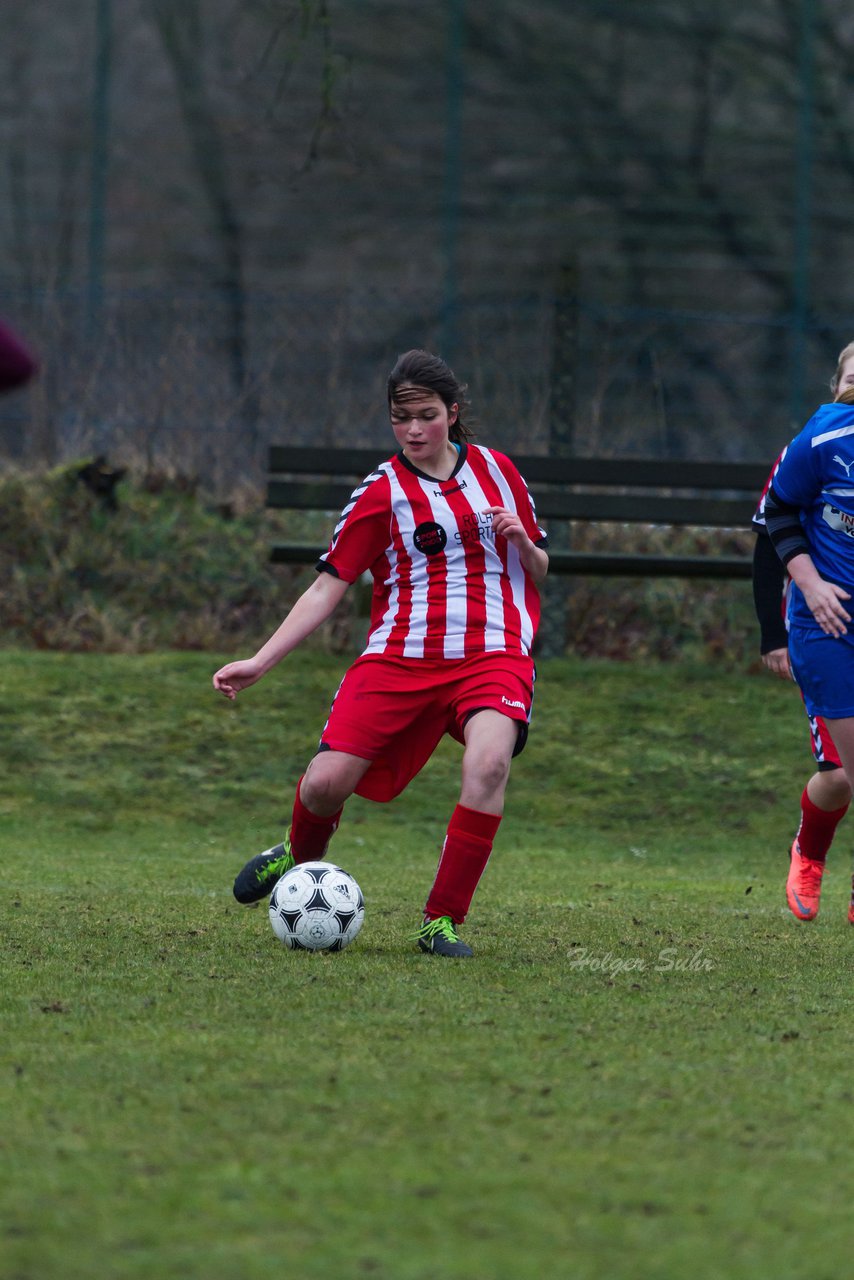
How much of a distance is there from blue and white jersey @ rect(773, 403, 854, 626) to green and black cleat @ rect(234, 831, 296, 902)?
181 cm

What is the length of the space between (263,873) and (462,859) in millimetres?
724

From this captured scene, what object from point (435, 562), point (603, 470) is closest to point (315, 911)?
point (435, 562)

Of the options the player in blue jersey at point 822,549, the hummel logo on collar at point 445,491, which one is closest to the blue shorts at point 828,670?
the player in blue jersey at point 822,549

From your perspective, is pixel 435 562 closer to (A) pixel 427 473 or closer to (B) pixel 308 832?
(A) pixel 427 473

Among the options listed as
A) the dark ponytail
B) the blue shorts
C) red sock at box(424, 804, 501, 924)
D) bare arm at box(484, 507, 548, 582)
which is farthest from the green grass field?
the dark ponytail

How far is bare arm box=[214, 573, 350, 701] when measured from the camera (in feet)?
17.4

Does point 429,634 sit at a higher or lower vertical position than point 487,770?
higher

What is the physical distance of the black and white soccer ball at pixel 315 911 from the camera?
5.25m

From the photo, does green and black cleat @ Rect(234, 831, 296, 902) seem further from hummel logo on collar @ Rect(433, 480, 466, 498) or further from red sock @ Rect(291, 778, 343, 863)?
hummel logo on collar @ Rect(433, 480, 466, 498)

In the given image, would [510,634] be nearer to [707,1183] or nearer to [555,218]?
[707,1183]

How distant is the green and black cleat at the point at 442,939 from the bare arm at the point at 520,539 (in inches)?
43.3

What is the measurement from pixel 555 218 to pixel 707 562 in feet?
32.7

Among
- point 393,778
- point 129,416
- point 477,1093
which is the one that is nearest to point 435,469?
point 393,778

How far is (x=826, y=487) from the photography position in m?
5.64
